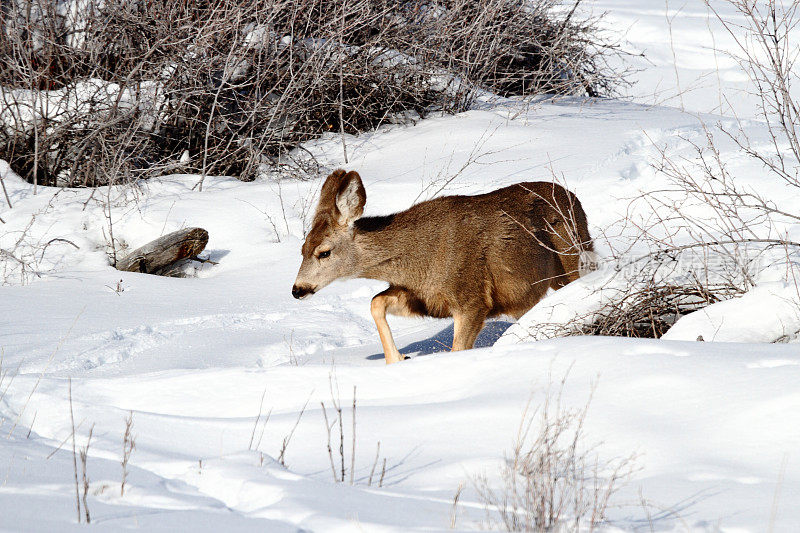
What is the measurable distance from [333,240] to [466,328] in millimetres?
1203

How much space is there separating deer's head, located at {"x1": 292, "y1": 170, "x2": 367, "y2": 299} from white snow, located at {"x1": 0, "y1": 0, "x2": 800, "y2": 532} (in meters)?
0.58

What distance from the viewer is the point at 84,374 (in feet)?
20.6

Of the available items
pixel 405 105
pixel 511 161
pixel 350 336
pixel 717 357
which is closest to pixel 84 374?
pixel 350 336

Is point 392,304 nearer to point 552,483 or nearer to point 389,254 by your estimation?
point 389,254

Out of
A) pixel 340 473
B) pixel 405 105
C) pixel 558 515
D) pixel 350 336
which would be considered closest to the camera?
pixel 558 515

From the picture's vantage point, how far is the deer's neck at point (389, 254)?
21.4 ft

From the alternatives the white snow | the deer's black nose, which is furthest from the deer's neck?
the white snow

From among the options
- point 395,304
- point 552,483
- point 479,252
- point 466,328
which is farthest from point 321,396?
point 479,252

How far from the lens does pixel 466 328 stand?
20.8 ft

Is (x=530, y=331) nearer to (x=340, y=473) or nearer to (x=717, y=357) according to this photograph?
(x=717, y=357)

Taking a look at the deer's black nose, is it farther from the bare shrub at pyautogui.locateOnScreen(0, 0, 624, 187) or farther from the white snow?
the bare shrub at pyautogui.locateOnScreen(0, 0, 624, 187)

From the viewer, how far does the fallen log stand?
30.6 ft

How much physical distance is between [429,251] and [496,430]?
2.93 m

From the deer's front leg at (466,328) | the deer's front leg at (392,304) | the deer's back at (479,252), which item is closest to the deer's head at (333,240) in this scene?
the deer's front leg at (392,304)
